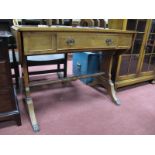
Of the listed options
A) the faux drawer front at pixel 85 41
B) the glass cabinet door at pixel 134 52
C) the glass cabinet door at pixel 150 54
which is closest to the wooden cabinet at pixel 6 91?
the faux drawer front at pixel 85 41

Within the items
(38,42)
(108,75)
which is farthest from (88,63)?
(38,42)

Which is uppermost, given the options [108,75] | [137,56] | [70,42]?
[70,42]

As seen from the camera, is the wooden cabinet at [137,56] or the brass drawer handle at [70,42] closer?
the brass drawer handle at [70,42]

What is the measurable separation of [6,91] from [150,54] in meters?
1.95

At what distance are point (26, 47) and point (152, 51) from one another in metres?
1.82

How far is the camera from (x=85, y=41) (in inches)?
51.4

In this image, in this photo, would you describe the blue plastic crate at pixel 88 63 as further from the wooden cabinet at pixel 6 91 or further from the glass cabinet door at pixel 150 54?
the wooden cabinet at pixel 6 91

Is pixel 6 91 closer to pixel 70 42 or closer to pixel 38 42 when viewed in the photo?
pixel 38 42

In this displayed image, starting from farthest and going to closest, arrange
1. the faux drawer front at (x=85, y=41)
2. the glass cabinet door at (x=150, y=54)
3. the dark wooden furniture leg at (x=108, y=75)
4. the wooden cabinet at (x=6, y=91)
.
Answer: the glass cabinet door at (x=150, y=54) < the dark wooden furniture leg at (x=108, y=75) < the faux drawer front at (x=85, y=41) < the wooden cabinet at (x=6, y=91)

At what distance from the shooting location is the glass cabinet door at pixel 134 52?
183 centimetres

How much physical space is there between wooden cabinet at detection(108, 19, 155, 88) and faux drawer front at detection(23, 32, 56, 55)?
938 mm

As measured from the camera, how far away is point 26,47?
1.11 metres
